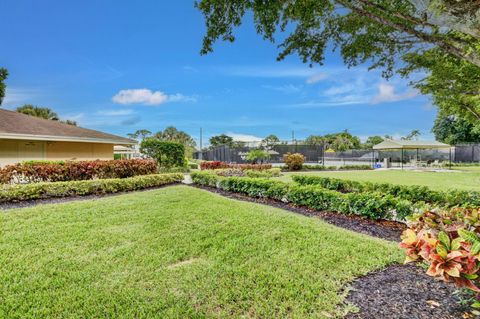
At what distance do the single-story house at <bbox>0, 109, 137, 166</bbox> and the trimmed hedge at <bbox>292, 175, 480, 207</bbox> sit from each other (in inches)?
492

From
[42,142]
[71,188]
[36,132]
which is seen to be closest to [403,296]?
[71,188]

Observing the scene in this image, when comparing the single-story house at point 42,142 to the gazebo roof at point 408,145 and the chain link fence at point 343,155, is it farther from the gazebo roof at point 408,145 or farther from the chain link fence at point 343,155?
the gazebo roof at point 408,145

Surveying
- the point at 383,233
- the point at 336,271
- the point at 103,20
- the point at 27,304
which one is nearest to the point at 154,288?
the point at 27,304

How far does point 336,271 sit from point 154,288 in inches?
83.1

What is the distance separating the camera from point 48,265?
367 cm

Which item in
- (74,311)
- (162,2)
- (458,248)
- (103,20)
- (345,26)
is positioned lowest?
(74,311)

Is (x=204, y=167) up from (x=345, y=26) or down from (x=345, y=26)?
down

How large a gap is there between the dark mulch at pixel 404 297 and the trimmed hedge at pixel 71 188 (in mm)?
8177

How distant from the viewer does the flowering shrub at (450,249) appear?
1.79 m

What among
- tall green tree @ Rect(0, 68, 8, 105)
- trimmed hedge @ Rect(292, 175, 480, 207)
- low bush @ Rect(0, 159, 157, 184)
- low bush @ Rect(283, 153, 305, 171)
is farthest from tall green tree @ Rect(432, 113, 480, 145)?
tall green tree @ Rect(0, 68, 8, 105)

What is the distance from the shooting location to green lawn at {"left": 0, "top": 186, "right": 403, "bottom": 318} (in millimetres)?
2729

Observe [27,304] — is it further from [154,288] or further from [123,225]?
[123,225]

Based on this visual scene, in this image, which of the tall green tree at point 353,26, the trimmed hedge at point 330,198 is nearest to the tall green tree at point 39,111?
the trimmed hedge at point 330,198

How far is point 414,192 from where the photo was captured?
7160 millimetres
